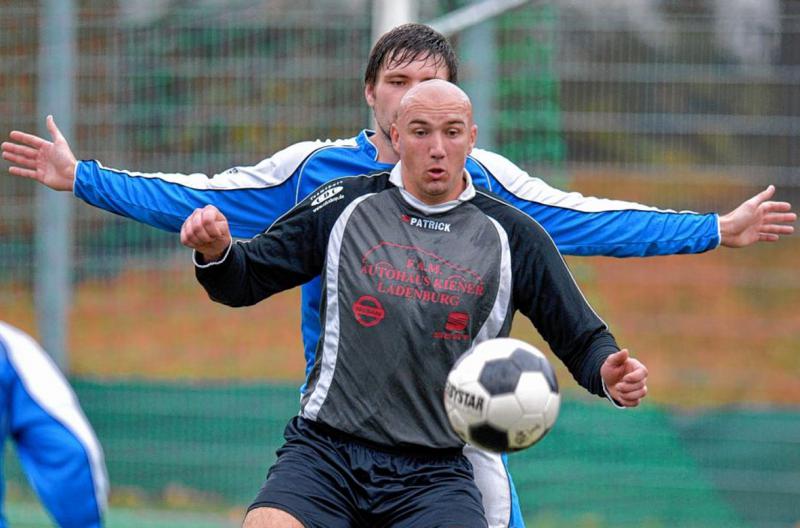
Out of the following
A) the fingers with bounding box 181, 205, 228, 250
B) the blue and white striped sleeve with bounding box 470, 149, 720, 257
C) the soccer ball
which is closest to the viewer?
the soccer ball

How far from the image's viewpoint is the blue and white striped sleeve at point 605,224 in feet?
17.1

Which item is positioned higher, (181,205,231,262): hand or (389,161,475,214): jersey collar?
(389,161,475,214): jersey collar

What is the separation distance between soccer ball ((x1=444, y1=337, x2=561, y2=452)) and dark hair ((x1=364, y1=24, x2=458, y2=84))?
1.20 m

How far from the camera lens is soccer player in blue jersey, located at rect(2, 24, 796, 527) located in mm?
5059

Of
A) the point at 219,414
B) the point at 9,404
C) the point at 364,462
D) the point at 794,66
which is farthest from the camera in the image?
the point at 219,414

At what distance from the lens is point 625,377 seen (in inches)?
174

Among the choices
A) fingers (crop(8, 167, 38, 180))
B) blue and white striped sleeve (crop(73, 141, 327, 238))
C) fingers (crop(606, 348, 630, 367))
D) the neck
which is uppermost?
the neck

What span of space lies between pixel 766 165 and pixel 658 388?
1.53 metres

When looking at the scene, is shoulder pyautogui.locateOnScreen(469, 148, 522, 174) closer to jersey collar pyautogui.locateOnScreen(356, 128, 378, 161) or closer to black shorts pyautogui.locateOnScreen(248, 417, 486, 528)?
jersey collar pyautogui.locateOnScreen(356, 128, 378, 161)

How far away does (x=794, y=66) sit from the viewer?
860cm

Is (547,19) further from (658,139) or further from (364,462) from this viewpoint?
(364,462)

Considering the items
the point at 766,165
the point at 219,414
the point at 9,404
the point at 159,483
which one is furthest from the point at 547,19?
the point at 9,404

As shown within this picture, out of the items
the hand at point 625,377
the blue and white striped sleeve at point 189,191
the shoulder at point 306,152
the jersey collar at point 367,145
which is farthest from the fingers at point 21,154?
the hand at point 625,377

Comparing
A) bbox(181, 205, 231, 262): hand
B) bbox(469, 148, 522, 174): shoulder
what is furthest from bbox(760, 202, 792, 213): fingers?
bbox(181, 205, 231, 262): hand
